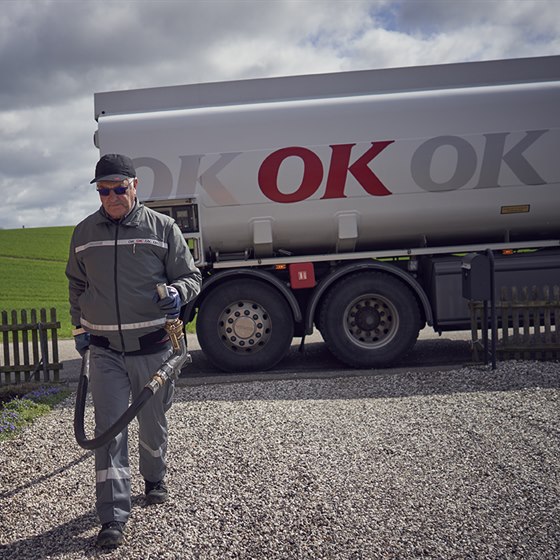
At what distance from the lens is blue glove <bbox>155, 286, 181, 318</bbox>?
12.9 ft

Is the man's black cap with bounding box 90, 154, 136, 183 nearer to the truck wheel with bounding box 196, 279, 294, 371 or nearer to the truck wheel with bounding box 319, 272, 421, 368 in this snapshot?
the truck wheel with bounding box 196, 279, 294, 371

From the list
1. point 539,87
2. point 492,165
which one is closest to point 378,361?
point 492,165

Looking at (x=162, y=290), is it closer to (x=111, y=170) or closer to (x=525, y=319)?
(x=111, y=170)

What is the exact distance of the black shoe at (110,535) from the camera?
3.69m

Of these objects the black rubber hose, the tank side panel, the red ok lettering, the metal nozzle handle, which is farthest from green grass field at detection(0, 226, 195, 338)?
the metal nozzle handle

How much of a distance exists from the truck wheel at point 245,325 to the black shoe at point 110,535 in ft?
15.9

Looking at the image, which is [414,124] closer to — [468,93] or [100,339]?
[468,93]

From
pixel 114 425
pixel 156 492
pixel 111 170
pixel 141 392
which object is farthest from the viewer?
pixel 156 492

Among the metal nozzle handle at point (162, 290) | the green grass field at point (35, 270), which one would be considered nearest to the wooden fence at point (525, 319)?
the metal nozzle handle at point (162, 290)

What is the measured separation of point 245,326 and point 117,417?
15.1 ft

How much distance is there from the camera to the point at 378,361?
28.5 ft

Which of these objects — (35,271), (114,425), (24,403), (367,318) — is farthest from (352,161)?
(35,271)

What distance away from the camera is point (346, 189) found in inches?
329

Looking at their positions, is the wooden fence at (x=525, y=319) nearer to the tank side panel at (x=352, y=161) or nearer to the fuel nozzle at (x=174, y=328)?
the tank side panel at (x=352, y=161)
